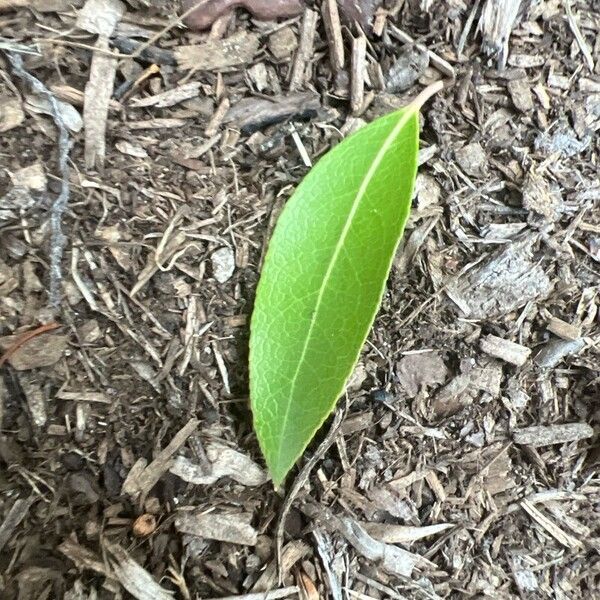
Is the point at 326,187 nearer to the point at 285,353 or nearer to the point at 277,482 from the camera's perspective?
the point at 285,353

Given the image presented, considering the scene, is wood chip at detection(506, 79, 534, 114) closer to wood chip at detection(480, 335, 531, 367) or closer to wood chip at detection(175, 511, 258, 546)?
wood chip at detection(480, 335, 531, 367)

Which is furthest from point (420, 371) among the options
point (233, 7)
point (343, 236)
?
point (233, 7)

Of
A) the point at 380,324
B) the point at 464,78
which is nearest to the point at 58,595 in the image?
the point at 380,324

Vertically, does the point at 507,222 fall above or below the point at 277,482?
above

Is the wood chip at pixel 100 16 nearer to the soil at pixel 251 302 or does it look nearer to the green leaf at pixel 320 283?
the soil at pixel 251 302

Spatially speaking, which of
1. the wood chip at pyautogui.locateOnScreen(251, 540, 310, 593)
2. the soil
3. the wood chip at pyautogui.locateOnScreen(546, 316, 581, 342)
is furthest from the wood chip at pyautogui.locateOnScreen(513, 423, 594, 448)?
the wood chip at pyautogui.locateOnScreen(251, 540, 310, 593)

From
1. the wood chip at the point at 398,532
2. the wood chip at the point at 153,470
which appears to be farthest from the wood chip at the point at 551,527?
the wood chip at the point at 153,470
